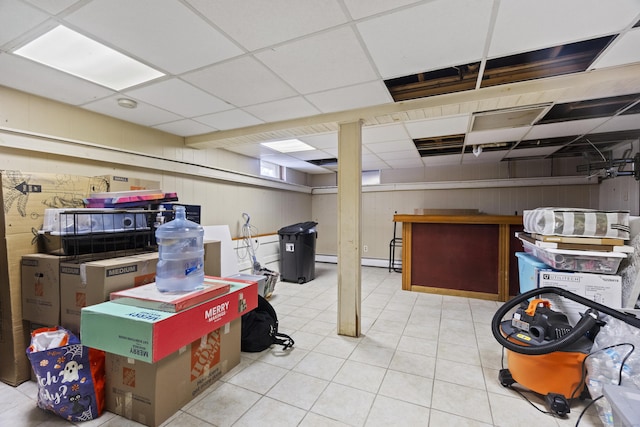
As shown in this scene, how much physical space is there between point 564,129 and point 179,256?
15.4 feet

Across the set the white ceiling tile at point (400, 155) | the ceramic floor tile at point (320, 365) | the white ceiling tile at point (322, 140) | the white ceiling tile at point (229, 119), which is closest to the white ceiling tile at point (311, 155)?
the white ceiling tile at point (322, 140)

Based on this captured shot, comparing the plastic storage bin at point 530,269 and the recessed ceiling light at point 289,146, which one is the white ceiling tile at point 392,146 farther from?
the plastic storage bin at point 530,269

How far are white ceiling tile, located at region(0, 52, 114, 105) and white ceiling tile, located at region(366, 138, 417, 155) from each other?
3390 millimetres

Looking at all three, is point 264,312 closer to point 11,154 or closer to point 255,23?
point 255,23

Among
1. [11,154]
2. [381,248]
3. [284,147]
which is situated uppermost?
[284,147]

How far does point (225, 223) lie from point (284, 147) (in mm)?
1617

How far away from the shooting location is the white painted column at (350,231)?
9.48ft

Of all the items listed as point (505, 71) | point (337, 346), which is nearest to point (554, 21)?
point (505, 71)

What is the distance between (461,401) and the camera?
189 centimetres

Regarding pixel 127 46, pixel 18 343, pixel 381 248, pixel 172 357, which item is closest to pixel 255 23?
pixel 127 46

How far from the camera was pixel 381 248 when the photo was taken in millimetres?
6574

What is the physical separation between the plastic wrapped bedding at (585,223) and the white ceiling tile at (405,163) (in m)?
3.13

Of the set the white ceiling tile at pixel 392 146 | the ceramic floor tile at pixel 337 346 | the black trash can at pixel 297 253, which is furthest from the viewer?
the black trash can at pixel 297 253

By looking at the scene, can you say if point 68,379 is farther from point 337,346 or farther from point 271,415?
point 337,346
